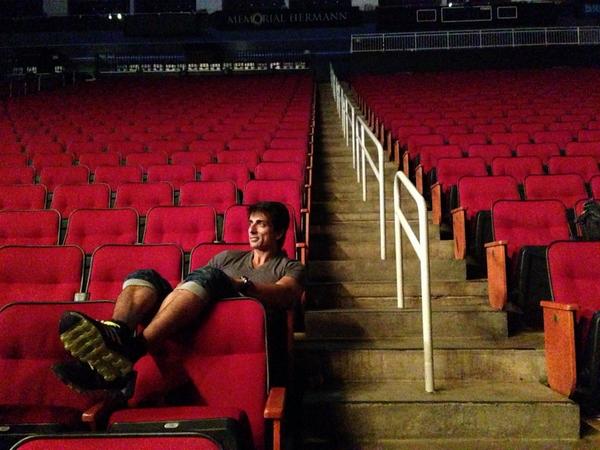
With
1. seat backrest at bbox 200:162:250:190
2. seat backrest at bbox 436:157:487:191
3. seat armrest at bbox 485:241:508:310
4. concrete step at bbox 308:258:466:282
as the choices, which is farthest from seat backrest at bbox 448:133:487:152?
seat armrest at bbox 485:241:508:310

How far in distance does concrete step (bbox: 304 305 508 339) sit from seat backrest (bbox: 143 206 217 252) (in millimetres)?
828

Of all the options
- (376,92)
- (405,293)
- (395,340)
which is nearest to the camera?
(395,340)

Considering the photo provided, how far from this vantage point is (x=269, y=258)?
2359mm

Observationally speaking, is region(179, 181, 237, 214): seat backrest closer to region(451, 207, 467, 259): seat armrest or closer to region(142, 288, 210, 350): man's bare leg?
region(451, 207, 467, 259): seat armrest

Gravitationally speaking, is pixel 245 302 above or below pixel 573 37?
below

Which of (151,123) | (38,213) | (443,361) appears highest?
(151,123)

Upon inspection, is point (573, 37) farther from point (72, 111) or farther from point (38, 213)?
point (38, 213)

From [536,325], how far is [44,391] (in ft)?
6.87

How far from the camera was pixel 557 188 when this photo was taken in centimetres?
362

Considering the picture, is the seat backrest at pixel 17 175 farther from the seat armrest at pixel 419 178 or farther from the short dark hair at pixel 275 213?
the seat armrest at pixel 419 178

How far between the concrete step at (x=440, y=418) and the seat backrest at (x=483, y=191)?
5.48ft

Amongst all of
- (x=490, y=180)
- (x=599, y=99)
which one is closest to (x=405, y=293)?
(x=490, y=180)

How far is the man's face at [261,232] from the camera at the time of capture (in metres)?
2.32

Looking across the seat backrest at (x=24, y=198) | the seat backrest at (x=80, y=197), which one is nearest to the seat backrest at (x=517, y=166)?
the seat backrest at (x=80, y=197)
